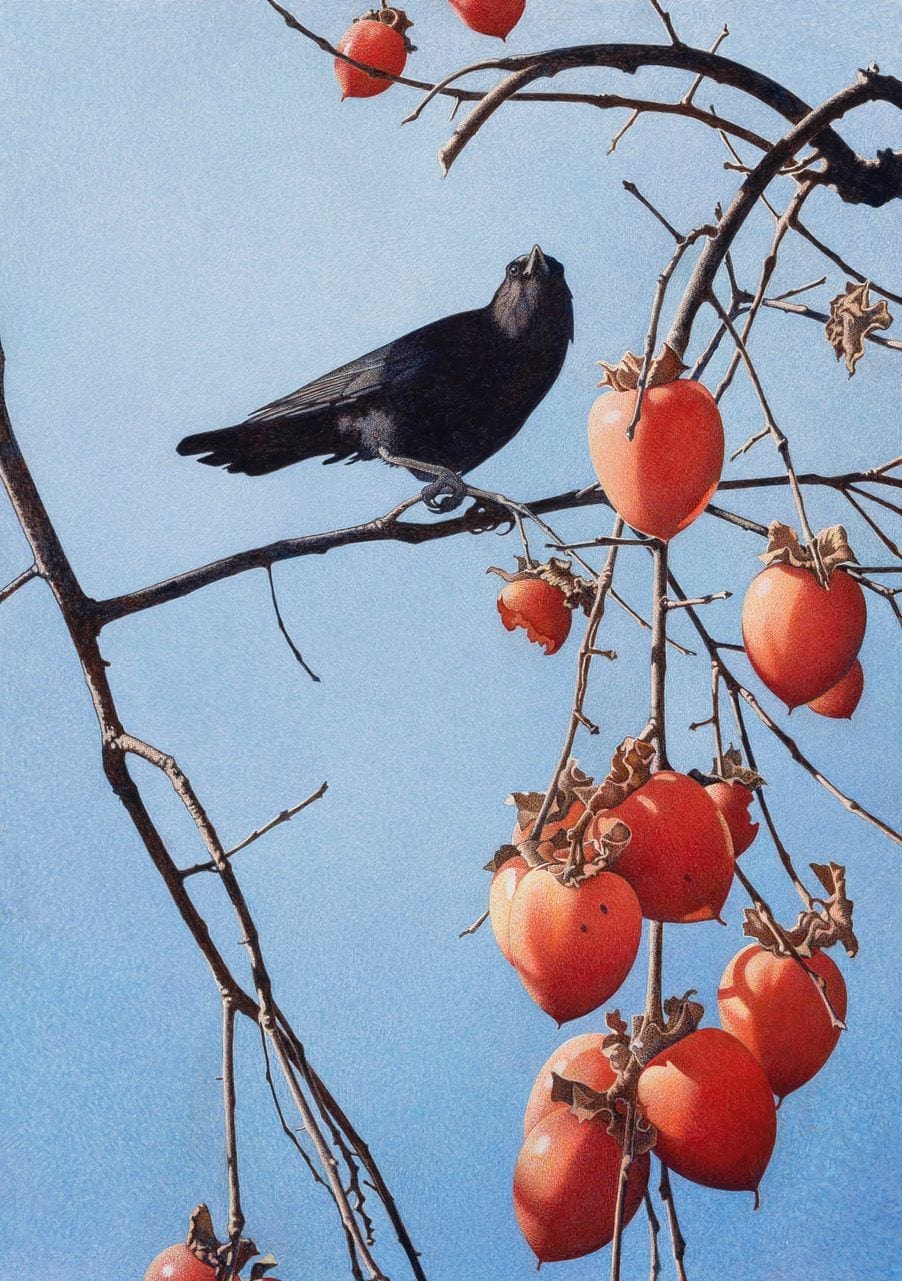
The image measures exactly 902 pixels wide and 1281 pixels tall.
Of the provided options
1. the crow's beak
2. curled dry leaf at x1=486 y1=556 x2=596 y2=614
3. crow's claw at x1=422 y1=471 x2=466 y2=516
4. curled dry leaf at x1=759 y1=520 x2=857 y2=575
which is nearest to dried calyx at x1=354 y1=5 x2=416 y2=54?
the crow's beak

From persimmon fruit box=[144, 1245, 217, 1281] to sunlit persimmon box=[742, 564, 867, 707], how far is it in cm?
44

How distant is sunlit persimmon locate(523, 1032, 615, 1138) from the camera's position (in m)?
0.59

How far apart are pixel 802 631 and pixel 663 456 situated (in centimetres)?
12

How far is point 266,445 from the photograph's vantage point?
962 mm

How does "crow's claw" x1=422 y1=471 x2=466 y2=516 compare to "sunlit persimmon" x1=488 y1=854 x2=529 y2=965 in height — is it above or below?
above

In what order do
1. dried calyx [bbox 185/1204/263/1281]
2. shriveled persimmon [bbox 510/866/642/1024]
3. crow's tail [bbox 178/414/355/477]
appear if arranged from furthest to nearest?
crow's tail [bbox 178/414/355/477], dried calyx [bbox 185/1204/263/1281], shriveled persimmon [bbox 510/866/642/1024]

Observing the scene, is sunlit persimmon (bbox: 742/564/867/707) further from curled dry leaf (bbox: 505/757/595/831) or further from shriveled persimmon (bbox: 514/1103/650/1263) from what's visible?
shriveled persimmon (bbox: 514/1103/650/1263)

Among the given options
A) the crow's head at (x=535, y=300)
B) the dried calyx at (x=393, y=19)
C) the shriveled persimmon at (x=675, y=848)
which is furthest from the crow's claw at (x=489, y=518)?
the dried calyx at (x=393, y=19)

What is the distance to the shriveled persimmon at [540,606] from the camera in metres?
0.83

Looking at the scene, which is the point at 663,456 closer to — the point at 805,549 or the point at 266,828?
the point at 805,549

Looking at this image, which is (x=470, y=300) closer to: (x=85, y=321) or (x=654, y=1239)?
(x=85, y=321)


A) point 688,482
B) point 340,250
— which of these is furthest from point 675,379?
point 340,250

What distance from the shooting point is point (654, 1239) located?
603 mm

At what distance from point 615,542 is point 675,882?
0.57ft
